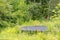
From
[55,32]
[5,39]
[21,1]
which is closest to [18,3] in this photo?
[21,1]

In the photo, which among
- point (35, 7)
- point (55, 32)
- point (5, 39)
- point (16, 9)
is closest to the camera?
point (55, 32)

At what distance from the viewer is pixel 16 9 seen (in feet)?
64.1

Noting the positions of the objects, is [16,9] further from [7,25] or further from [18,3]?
[7,25]

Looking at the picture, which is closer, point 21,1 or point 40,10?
point 21,1

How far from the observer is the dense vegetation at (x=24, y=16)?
7.78 meters

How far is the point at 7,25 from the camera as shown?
1534cm

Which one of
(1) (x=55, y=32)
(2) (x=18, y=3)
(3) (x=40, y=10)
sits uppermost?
(1) (x=55, y=32)

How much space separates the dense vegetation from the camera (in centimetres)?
778

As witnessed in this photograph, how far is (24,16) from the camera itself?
66.9 ft

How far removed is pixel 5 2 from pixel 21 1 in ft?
18.8

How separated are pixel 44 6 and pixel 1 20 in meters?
10.5

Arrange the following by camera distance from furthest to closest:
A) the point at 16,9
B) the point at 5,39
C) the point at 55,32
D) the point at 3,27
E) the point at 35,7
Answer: the point at 35,7 → the point at 16,9 → the point at 3,27 → the point at 5,39 → the point at 55,32

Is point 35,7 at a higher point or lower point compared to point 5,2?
lower

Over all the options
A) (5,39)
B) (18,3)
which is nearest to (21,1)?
(18,3)
